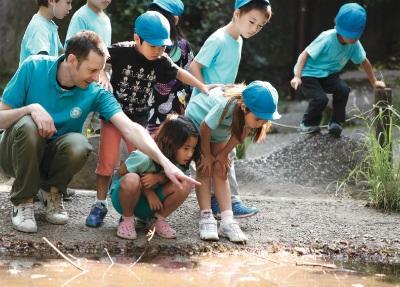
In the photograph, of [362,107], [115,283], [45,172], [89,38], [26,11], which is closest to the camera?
[115,283]

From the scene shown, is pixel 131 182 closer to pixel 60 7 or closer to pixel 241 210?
pixel 241 210

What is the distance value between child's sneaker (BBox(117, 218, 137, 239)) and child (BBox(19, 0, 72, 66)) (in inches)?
50.8

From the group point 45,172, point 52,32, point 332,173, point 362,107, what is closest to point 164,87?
point 52,32

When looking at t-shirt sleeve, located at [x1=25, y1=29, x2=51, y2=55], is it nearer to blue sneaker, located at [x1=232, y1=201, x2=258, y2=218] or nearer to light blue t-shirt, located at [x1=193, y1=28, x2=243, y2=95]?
light blue t-shirt, located at [x1=193, y1=28, x2=243, y2=95]

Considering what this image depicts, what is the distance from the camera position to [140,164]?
14.8ft

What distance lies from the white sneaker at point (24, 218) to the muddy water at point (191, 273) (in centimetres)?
29

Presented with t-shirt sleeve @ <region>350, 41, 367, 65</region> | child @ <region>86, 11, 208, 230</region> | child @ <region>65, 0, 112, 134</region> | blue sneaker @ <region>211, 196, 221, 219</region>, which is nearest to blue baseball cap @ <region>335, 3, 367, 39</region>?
t-shirt sleeve @ <region>350, 41, 367, 65</region>

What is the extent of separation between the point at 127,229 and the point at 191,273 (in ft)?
1.70

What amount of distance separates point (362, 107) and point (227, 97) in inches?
207

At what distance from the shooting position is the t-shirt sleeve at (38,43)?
520 cm

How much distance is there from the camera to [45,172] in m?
4.67

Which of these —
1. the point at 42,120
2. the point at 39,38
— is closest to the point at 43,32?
the point at 39,38

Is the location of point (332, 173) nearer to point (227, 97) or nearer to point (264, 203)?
point (264, 203)

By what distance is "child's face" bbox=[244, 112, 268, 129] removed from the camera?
4504 mm
